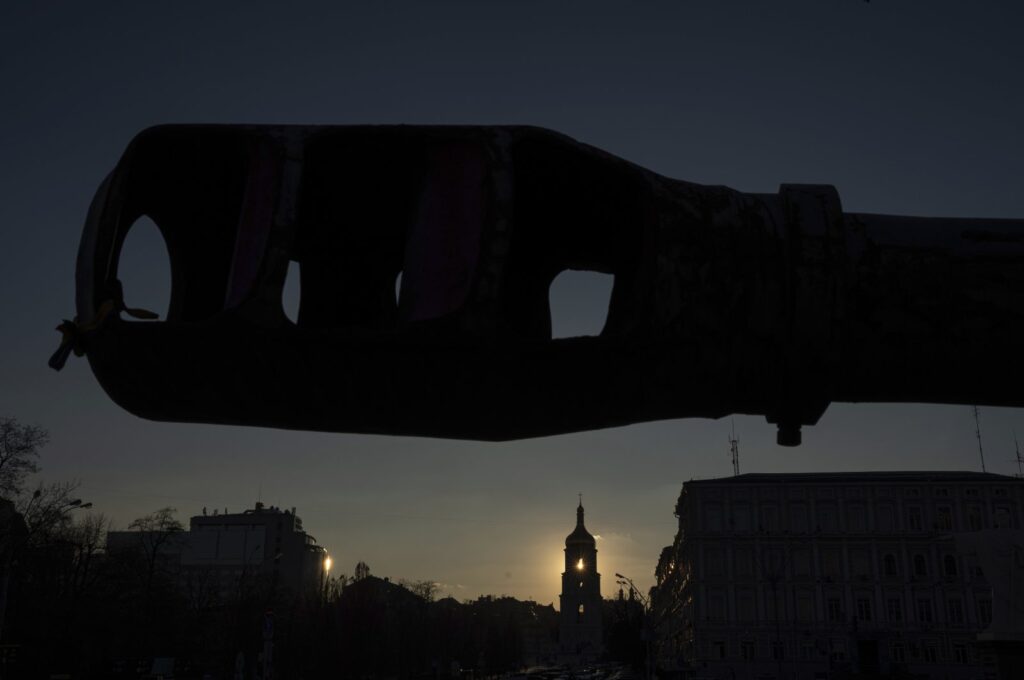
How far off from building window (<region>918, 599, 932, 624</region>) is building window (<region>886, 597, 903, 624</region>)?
4.81 feet

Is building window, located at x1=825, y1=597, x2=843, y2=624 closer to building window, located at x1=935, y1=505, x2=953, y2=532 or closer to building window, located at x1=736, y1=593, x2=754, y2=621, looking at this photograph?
building window, located at x1=736, y1=593, x2=754, y2=621

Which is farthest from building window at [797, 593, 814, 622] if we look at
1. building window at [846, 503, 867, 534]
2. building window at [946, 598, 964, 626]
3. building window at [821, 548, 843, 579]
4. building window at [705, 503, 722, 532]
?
building window at [946, 598, 964, 626]

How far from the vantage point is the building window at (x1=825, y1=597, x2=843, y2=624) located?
2842 inches

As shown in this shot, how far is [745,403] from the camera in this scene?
2287mm

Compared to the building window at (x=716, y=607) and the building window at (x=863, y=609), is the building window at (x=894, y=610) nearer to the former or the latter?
the building window at (x=863, y=609)

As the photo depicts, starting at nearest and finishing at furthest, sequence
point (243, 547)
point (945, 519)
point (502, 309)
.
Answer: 1. point (502, 309)
2. point (945, 519)
3. point (243, 547)

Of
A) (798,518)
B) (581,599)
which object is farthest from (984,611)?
(581,599)

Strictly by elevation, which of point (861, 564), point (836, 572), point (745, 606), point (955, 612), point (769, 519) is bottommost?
point (955, 612)

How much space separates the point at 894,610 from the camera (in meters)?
72.6

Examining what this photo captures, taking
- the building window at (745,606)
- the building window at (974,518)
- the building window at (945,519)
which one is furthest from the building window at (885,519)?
the building window at (745,606)

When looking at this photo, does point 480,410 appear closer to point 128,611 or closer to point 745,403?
point 745,403

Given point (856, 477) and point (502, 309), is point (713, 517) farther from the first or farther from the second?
point (502, 309)

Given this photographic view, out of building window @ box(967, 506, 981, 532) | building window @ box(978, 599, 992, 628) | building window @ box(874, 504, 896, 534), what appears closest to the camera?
building window @ box(978, 599, 992, 628)

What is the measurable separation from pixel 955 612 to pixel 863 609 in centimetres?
719
